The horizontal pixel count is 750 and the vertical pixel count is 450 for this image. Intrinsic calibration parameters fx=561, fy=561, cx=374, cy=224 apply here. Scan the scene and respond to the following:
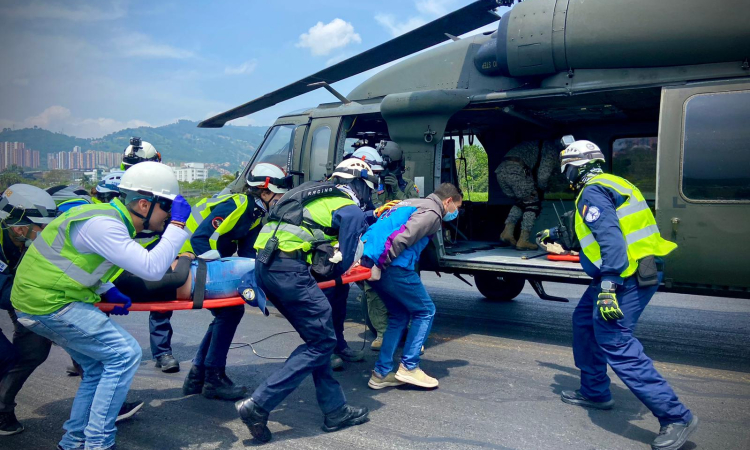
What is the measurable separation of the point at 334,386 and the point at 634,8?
4.53m

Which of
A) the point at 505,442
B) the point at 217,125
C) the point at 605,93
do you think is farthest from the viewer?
the point at 217,125

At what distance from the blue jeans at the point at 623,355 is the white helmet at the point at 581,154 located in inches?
36.7

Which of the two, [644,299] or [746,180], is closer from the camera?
[644,299]

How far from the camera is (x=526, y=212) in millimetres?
8094

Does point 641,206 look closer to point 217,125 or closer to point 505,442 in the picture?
point 505,442

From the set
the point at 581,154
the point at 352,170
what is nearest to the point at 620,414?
the point at 581,154

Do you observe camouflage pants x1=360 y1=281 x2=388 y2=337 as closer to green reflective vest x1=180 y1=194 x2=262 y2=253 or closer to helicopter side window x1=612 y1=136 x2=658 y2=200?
green reflective vest x1=180 y1=194 x2=262 y2=253

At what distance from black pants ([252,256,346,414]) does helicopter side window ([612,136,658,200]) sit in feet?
18.7

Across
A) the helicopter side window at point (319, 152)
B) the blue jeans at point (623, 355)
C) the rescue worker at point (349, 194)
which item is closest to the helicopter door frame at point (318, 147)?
the helicopter side window at point (319, 152)

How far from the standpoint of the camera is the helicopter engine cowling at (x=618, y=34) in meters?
5.07

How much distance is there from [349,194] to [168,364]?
252 centimetres

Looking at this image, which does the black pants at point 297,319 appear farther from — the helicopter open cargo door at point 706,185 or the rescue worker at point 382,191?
the helicopter open cargo door at point 706,185

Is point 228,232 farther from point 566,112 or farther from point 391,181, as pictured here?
point 566,112

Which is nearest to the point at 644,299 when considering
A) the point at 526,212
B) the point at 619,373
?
the point at 619,373
